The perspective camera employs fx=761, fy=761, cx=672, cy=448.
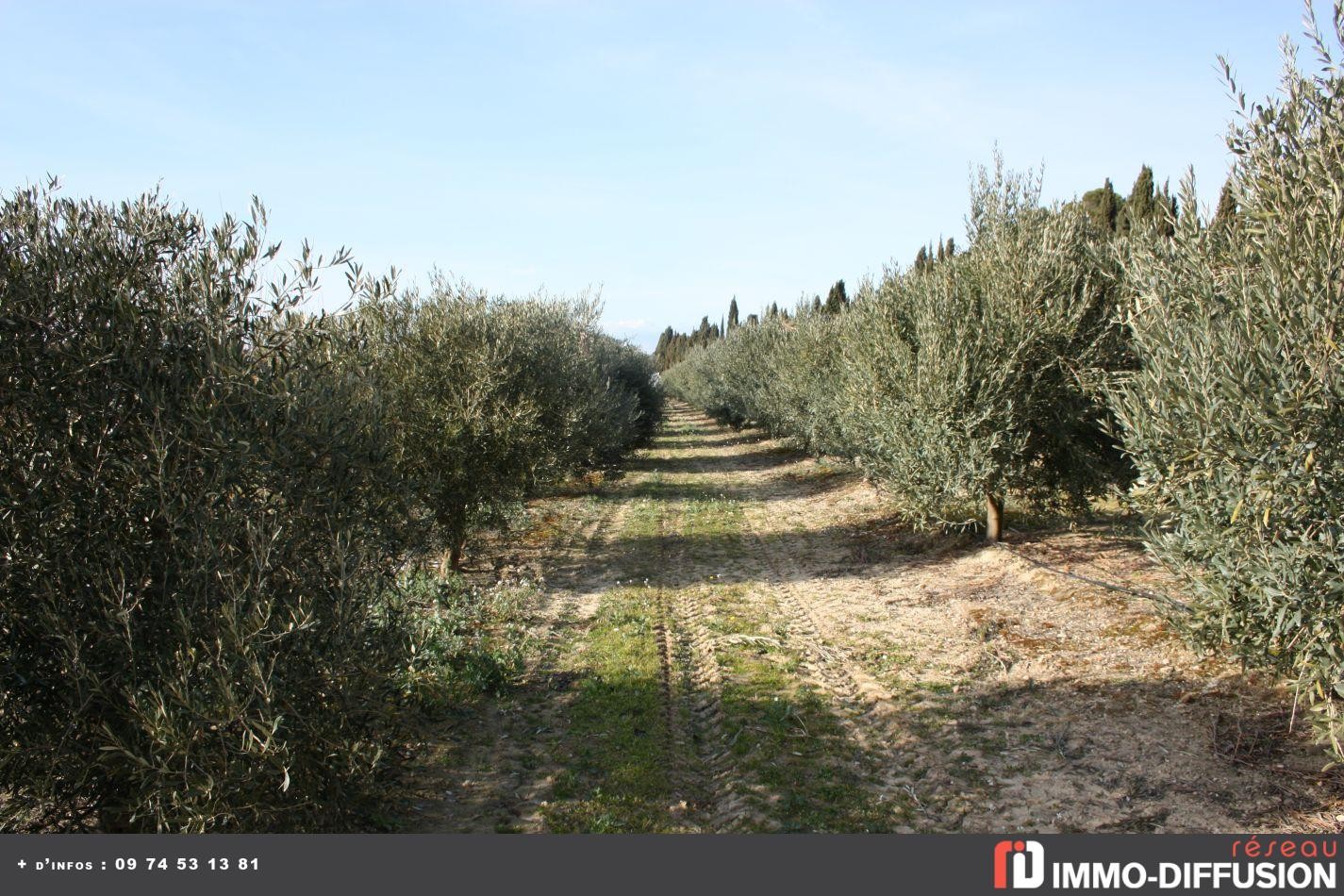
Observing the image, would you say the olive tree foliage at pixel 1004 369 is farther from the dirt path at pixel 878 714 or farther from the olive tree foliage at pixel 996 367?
the dirt path at pixel 878 714

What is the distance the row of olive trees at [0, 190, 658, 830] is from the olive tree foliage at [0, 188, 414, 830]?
19 millimetres

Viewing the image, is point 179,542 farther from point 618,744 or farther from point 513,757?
point 618,744

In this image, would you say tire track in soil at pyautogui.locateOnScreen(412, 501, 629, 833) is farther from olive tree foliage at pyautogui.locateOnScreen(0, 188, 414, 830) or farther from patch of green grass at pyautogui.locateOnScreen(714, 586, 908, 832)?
patch of green grass at pyautogui.locateOnScreen(714, 586, 908, 832)

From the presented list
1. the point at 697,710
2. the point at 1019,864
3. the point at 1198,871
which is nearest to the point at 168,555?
the point at 697,710

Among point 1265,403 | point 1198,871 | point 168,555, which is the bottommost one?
point 1198,871

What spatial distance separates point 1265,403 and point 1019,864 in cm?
433

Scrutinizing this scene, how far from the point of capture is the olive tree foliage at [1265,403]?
20.6 feet

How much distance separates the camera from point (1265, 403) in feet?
21.1

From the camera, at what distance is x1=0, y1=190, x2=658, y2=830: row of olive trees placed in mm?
5273

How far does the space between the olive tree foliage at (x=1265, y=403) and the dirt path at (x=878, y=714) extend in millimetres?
1249

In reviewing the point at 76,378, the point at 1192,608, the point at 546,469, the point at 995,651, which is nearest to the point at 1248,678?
the point at 1192,608

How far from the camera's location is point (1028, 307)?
13.6 meters

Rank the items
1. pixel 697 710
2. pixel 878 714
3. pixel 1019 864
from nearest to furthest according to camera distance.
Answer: pixel 1019 864 < pixel 878 714 < pixel 697 710

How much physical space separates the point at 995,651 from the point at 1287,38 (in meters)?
7.71
